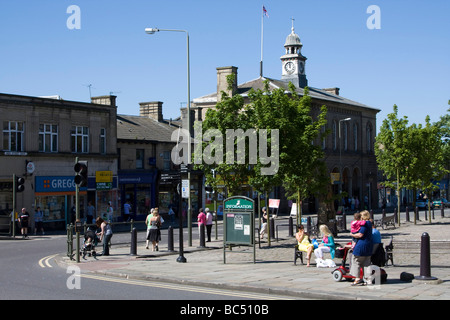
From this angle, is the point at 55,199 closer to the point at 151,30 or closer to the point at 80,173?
the point at 151,30

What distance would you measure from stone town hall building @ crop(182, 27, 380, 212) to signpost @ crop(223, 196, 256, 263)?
40.8 metres

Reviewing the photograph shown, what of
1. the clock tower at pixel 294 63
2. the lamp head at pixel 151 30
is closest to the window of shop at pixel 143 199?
the lamp head at pixel 151 30

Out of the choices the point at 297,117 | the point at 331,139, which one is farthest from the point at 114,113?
the point at 331,139

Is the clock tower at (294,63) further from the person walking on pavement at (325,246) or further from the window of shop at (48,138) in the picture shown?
the person walking on pavement at (325,246)

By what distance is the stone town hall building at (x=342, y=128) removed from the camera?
6356 centimetres

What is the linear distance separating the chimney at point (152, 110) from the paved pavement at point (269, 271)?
104ft

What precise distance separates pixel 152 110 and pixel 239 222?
39.0m

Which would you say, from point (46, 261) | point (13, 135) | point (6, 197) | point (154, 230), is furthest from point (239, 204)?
point (13, 135)

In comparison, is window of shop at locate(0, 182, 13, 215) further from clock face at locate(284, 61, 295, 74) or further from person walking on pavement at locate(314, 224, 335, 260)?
clock face at locate(284, 61, 295, 74)

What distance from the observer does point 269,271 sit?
1705 cm

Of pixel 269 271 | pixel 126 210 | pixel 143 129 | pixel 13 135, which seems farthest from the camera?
pixel 143 129

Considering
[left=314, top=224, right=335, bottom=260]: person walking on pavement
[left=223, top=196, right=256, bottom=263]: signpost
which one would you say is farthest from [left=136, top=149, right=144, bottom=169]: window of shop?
[left=314, top=224, right=335, bottom=260]: person walking on pavement
